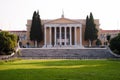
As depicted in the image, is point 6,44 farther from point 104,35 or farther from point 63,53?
point 104,35

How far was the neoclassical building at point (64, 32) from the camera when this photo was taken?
9462 cm

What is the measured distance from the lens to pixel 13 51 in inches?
2537

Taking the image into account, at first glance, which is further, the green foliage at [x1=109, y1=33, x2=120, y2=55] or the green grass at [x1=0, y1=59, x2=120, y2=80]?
the green foliage at [x1=109, y1=33, x2=120, y2=55]

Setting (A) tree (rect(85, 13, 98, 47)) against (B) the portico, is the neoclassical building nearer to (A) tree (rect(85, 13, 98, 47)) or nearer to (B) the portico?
(B) the portico

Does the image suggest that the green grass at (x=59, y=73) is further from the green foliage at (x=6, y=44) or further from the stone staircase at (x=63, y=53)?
the stone staircase at (x=63, y=53)

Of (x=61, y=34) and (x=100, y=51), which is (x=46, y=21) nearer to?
(x=61, y=34)

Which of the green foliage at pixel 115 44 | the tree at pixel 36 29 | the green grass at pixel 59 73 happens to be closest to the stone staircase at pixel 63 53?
the green foliage at pixel 115 44

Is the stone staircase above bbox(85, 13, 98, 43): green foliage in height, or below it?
below

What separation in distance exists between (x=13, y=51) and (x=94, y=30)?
102 feet

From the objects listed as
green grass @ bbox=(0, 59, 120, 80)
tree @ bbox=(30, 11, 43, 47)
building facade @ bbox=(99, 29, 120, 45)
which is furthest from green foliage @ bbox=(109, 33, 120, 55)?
green grass @ bbox=(0, 59, 120, 80)

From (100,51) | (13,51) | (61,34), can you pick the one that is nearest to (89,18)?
(61,34)

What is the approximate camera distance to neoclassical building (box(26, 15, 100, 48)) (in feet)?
310

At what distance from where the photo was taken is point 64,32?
9562 centimetres

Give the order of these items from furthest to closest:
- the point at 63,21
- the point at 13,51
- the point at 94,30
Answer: the point at 63,21 → the point at 94,30 → the point at 13,51
